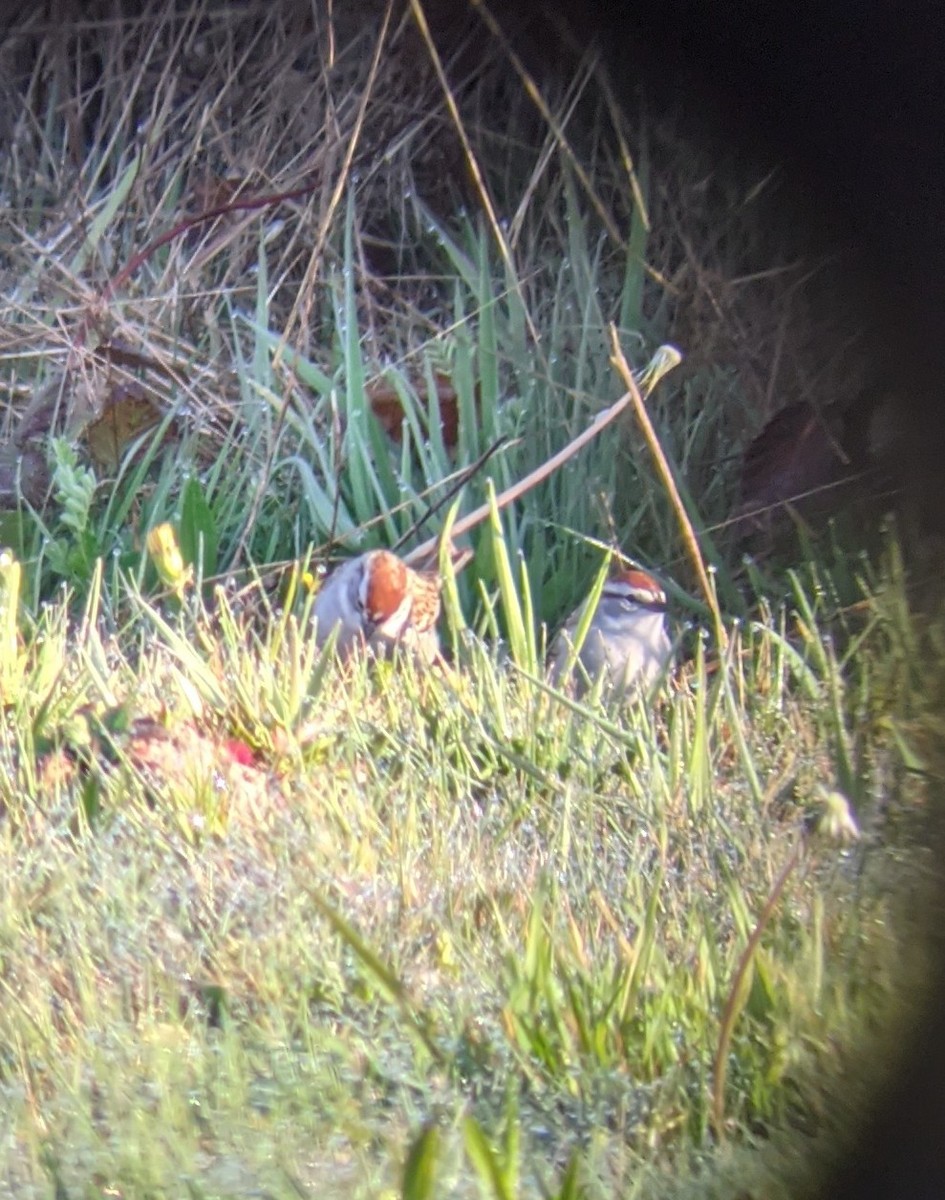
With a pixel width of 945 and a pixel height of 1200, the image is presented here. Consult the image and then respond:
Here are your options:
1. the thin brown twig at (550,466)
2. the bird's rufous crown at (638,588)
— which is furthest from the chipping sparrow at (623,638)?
the thin brown twig at (550,466)

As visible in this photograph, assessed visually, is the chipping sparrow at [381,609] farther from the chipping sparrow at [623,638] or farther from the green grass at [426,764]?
the chipping sparrow at [623,638]

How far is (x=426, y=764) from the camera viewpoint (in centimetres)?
164

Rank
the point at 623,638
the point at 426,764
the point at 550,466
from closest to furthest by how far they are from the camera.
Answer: the point at 426,764 < the point at 623,638 < the point at 550,466

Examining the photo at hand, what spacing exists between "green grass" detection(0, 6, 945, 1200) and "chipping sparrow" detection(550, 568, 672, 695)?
58 millimetres

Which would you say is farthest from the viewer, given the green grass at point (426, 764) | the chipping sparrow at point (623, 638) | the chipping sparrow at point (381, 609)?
the chipping sparrow at point (381, 609)

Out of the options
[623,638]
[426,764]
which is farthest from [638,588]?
[426,764]

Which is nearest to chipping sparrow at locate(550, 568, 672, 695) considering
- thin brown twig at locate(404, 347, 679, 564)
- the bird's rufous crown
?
the bird's rufous crown

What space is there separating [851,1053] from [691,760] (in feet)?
1.46

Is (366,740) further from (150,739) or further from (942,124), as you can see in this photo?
(942,124)

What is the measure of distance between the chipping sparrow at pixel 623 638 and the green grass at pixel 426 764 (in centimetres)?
6

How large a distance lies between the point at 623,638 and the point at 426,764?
16.9 inches

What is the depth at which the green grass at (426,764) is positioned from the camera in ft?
3.56

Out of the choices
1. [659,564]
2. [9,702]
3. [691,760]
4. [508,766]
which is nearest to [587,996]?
[691,760]

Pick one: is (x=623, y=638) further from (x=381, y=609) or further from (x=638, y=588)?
(x=381, y=609)
